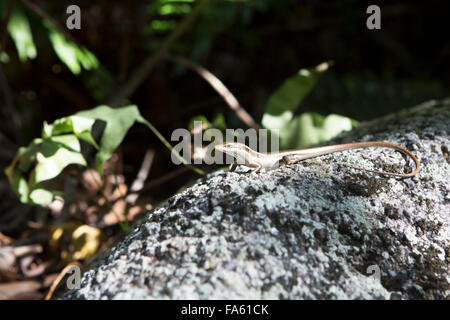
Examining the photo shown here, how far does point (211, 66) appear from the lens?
432 centimetres

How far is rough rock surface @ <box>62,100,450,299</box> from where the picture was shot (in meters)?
1.09

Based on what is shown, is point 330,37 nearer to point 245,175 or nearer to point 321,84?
point 321,84

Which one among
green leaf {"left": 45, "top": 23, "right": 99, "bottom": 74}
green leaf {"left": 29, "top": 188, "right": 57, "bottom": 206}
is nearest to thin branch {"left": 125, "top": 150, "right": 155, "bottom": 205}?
green leaf {"left": 29, "top": 188, "right": 57, "bottom": 206}

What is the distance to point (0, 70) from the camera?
126 inches

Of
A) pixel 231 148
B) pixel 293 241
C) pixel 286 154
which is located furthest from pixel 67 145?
pixel 293 241

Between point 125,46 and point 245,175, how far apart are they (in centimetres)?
228

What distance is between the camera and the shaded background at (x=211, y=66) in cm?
329

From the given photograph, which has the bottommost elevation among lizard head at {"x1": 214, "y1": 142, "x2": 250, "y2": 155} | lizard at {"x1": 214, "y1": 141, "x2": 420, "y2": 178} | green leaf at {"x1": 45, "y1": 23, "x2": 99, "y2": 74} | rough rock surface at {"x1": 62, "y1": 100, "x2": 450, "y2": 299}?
rough rock surface at {"x1": 62, "y1": 100, "x2": 450, "y2": 299}

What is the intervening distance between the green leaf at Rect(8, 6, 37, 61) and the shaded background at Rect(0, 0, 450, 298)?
179 millimetres

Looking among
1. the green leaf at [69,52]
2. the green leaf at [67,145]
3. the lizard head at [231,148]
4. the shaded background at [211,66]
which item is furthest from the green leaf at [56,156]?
the green leaf at [69,52]

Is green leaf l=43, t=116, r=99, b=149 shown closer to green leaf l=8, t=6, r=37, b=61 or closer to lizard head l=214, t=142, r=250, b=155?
lizard head l=214, t=142, r=250, b=155

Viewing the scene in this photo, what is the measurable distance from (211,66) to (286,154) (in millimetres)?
2639

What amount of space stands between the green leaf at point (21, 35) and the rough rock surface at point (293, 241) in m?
1.84

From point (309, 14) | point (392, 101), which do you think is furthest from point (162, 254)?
point (309, 14)
